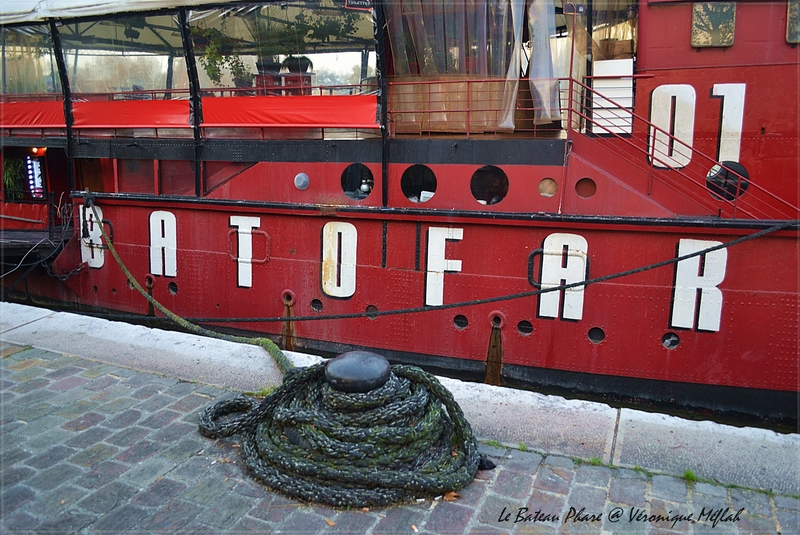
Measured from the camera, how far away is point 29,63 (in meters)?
→ 8.88

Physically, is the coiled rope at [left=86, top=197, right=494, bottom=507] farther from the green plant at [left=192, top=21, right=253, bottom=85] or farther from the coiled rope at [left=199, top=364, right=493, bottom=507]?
the green plant at [left=192, top=21, right=253, bottom=85]

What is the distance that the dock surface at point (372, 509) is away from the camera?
2.89 meters

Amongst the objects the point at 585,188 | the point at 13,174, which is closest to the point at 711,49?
the point at 585,188

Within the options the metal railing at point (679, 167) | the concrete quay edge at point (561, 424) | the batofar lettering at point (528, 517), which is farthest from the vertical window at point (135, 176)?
the batofar lettering at point (528, 517)

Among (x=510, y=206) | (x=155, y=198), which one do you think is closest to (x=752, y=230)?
(x=510, y=206)

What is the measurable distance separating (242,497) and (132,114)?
647 centimetres

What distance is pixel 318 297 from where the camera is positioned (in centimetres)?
734

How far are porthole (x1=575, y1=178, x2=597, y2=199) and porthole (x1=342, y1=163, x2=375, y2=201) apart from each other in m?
2.19

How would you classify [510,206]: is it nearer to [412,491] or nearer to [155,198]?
[412,491]

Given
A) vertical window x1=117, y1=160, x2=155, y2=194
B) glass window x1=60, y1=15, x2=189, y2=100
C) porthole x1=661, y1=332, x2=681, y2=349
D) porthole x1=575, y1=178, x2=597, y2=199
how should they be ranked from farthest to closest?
vertical window x1=117, y1=160, x2=155, y2=194, glass window x1=60, y1=15, x2=189, y2=100, porthole x1=575, y1=178, x2=597, y2=199, porthole x1=661, y1=332, x2=681, y2=349

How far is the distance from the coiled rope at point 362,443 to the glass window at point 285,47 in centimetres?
442

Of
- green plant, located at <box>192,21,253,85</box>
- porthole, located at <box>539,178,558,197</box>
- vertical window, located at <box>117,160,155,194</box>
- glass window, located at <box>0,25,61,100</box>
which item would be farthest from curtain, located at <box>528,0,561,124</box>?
glass window, located at <box>0,25,61,100</box>

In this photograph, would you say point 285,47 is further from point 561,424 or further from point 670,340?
point 561,424

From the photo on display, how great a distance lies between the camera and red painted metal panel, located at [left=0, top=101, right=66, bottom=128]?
879 centimetres
